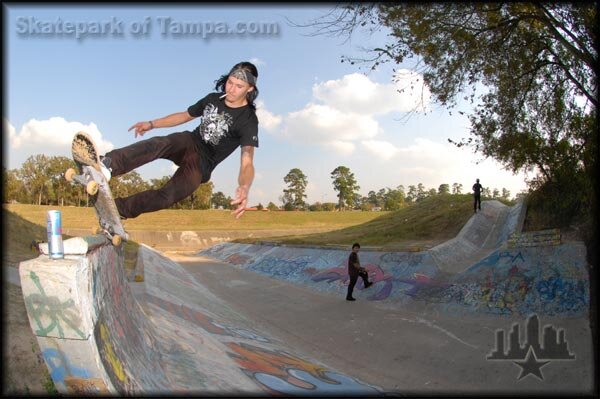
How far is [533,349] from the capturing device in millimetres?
7473

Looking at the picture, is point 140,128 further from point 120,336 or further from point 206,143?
point 120,336

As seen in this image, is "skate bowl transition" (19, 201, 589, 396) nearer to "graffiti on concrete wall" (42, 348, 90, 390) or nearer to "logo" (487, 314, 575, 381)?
"graffiti on concrete wall" (42, 348, 90, 390)

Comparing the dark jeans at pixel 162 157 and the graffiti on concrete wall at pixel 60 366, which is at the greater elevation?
the dark jeans at pixel 162 157

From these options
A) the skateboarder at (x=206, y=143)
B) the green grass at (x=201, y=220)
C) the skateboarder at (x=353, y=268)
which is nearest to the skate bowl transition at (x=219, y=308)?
the skateboarder at (x=353, y=268)

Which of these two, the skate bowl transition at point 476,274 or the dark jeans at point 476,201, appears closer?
the skate bowl transition at point 476,274

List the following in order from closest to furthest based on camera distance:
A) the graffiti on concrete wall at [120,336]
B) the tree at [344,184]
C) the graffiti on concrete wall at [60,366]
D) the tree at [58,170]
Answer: the graffiti on concrete wall at [60,366] < the graffiti on concrete wall at [120,336] < the tree at [58,170] < the tree at [344,184]

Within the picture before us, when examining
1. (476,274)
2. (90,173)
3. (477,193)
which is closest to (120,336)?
(90,173)

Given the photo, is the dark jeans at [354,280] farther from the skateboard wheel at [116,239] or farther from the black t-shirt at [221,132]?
the skateboard wheel at [116,239]

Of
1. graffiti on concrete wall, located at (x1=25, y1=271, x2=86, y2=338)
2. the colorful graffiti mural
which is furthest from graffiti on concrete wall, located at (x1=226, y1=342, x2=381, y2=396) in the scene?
the colorful graffiti mural

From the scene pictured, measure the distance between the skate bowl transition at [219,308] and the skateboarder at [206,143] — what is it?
2.71ft

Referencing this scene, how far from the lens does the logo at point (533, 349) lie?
22.5 ft

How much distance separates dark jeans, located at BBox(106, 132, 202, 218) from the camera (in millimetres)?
3963

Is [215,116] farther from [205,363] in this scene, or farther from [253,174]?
[205,363]

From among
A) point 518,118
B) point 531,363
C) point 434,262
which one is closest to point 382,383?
point 531,363
